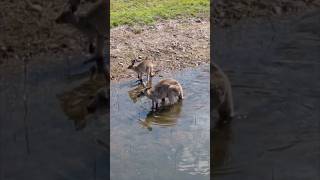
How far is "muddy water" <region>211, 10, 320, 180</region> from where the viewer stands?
323 inches

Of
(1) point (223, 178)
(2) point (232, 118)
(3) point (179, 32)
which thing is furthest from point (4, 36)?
(1) point (223, 178)

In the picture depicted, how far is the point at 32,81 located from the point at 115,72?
129cm

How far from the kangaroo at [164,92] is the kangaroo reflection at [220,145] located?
86 cm

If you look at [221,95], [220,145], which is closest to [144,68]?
[221,95]

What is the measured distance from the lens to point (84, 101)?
10000 mm

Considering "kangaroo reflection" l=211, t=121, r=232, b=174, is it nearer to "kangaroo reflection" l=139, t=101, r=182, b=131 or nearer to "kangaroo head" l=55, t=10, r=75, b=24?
"kangaroo reflection" l=139, t=101, r=182, b=131

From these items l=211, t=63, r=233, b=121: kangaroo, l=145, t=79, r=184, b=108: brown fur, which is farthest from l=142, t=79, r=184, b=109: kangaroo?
l=211, t=63, r=233, b=121: kangaroo

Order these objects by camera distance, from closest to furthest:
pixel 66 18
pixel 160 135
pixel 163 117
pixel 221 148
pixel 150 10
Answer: pixel 221 148, pixel 160 135, pixel 163 117, pixel 66 18, pixel 150 10

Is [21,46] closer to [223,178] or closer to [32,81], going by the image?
[32,81]

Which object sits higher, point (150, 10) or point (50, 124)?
point (150, 10)

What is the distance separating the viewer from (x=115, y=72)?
1134 centimetres

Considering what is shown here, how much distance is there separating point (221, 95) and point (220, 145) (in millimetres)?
973

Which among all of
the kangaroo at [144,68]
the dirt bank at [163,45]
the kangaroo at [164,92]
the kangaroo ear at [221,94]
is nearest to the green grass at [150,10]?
the dirt bank at [163,45]

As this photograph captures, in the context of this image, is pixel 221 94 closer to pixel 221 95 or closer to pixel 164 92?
pixel 221 95
